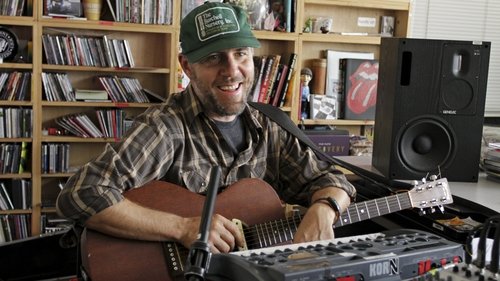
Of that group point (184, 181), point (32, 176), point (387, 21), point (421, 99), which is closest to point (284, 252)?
point (184, 181)

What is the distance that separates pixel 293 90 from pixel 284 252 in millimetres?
2864

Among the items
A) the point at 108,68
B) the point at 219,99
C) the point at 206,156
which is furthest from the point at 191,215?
the point at 108,68

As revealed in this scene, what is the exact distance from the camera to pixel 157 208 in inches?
64.7

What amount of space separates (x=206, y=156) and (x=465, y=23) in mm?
3236

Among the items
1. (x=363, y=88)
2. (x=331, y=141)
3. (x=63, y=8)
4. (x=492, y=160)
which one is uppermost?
(x=63, y=8)

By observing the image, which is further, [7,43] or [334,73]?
[334,73]

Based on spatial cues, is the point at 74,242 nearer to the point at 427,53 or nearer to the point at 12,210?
the point at 427,53

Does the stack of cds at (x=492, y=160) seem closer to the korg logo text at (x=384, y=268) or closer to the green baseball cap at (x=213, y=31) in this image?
the green baseball cap at (x=213, y=31)

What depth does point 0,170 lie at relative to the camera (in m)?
3.33

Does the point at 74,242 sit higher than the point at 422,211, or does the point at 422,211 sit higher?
the point at 422,211

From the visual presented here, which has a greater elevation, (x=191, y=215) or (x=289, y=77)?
(x=289, y=77)

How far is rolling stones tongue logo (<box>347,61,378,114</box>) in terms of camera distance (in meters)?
3.99

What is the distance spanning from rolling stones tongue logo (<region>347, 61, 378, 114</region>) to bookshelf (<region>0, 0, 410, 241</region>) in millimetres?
110

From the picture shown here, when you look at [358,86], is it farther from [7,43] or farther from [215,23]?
[215,23]
